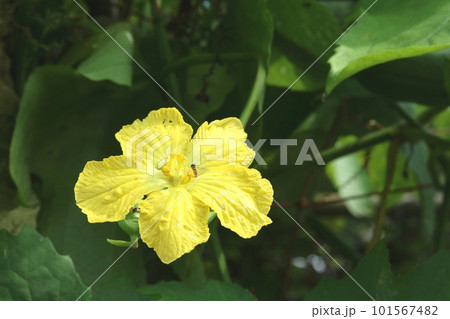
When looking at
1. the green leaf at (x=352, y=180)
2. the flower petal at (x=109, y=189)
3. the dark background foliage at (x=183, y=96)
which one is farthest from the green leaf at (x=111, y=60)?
the green leaf at (x=352, y=180)

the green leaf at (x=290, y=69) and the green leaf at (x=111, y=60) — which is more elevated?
the green leaf at (x=111, y=60)

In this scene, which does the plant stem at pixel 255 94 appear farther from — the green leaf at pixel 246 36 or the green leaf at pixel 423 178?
the green leaf at pixel 423 178

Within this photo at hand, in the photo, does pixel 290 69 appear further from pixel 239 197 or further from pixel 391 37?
pixel 239 197

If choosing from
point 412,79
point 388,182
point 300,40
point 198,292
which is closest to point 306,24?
point 300,40

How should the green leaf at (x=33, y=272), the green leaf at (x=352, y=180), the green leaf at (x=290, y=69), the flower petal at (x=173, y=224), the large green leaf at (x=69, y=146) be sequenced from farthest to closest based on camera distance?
the green leaf at (x=352, y=180), the green leaf at (x=290, y=69), the large green leaf at (x=69, y=146), the green leaf at (x=33, y=272), the flower petal at (x=173, y=224)

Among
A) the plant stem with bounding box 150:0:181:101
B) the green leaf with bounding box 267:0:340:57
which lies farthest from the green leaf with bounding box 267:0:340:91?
the plant stem with bounding box 150:0:181:101

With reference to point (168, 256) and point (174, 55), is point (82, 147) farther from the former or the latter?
point (168, 256)
